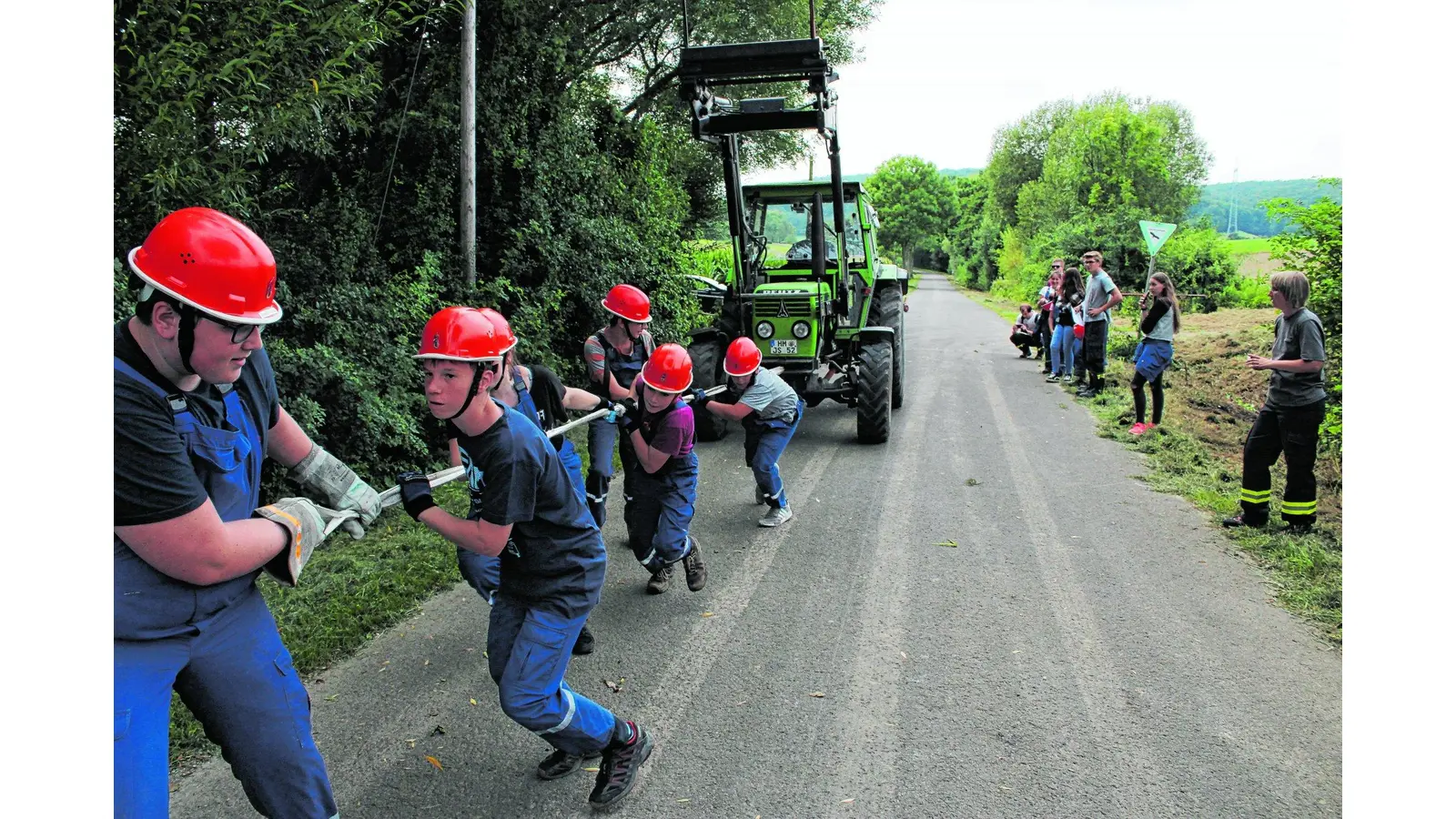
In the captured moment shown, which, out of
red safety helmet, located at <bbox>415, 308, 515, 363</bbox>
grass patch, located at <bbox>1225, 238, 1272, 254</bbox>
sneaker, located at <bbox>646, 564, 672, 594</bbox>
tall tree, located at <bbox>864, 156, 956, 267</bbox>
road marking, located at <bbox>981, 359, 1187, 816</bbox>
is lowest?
road marking, located at <bbox>981, 359, 1187, 816</bbox>

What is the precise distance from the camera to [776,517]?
6.79m

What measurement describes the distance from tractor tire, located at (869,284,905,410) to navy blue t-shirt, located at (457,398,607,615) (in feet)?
28.0

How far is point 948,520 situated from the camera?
681cm

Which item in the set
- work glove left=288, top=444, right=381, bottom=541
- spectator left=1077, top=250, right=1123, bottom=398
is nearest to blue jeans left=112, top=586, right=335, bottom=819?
work glove left=288, top=444, right=381, bottom=541

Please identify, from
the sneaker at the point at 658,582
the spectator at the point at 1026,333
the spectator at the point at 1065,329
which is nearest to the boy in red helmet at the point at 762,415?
the sneaker at the point at 658,582

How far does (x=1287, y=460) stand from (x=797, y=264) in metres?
6.08

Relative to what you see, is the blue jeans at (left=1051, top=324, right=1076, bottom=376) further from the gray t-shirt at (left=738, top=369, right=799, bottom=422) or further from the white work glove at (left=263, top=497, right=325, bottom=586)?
the white work glove at (left=263, top=497, right=325, bottom=586)

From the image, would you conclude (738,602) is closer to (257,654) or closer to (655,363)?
(655,363)

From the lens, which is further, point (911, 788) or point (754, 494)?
point (754, 494)

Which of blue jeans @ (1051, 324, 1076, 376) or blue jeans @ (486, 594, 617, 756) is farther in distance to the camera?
blue jeans @ (1051, 324, 1076, 376)

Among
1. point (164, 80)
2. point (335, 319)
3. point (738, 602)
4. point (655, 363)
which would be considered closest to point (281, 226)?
point (335, 319)

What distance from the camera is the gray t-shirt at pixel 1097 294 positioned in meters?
11.9

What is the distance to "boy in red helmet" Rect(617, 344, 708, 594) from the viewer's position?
198 inches

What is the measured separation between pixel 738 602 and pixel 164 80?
13.8 feet
